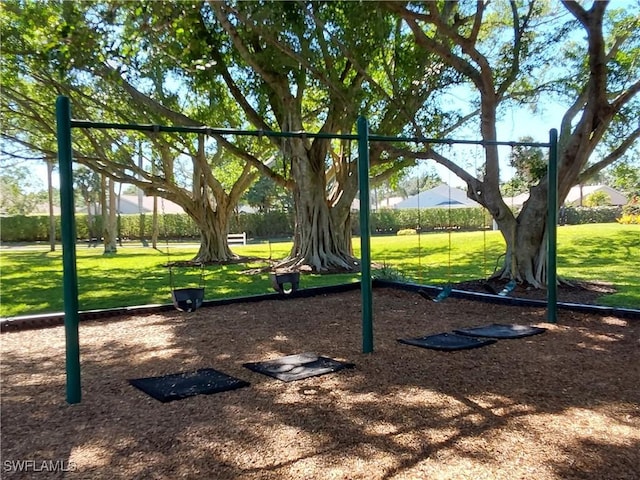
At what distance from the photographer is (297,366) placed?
13.7 ft

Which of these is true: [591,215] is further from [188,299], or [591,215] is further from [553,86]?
[188,299]

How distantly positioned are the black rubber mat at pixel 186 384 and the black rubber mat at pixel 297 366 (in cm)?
27

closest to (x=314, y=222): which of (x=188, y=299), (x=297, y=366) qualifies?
(x=188, y=299)

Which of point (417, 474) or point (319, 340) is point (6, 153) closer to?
point (319, 340)

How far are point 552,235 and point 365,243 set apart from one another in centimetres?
237

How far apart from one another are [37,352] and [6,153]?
1108 centimetres

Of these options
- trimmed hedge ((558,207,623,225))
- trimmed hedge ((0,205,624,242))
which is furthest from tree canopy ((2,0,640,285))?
trimmed hedge ((558,207,623,225))

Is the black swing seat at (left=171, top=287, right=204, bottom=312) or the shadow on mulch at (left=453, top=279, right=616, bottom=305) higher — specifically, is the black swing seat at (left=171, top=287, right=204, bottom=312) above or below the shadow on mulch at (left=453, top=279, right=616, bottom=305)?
above

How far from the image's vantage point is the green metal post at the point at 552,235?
565 centimetres

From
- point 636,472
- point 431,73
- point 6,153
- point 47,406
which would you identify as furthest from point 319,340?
point 6,153

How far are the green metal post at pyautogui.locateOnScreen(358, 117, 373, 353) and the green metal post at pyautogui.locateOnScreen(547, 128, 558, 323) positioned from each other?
85.9 inches

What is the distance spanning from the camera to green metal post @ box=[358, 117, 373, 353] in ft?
15.0

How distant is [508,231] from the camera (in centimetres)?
774

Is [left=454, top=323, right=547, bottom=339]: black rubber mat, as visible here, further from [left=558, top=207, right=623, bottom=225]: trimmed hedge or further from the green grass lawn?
[left=558, top=207, right=623, bottom=225]: trimmed hedge
